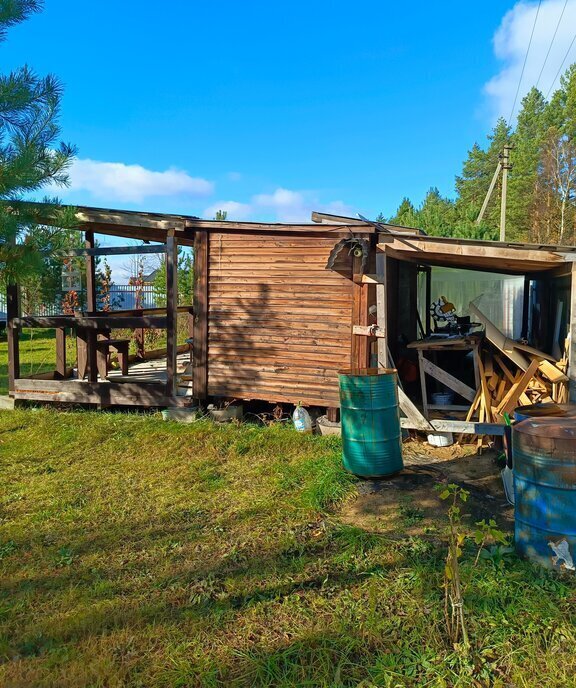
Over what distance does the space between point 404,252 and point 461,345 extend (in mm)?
1455

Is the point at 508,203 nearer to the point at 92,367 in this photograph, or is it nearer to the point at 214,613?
the point at 92,367

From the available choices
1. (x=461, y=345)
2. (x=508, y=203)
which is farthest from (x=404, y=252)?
(x=508, y=203)

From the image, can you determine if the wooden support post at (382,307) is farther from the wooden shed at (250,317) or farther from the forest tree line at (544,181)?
the forest tree line at (544,181)

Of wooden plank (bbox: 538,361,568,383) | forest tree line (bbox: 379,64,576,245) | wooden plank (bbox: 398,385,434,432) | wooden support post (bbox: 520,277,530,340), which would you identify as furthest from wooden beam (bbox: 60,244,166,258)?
forest tree line (bbox: 379,64,576,245)

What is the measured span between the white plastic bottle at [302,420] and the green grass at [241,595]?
1.46 metres

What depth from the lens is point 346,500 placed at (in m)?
4.77

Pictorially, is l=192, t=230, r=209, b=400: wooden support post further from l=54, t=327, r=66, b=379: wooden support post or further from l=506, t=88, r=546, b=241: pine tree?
l=506, t=88, r=546, b=241: pine tree

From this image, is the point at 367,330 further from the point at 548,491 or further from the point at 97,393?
the point at 97,393

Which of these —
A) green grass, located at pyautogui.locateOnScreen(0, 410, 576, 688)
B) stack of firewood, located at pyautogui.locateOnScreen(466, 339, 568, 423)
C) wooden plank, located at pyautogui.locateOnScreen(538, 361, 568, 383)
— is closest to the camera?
green grass, located at pyautogui.locateOnScreen(0, 410, 576, 688)

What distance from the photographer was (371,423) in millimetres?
4965

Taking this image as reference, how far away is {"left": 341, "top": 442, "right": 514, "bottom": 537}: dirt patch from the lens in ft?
13.9

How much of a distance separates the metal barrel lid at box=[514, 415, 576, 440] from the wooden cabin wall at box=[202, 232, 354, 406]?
3484 millimetres

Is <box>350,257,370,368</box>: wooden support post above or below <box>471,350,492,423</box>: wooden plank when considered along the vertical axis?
above

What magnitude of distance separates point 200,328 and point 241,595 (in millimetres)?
4889
